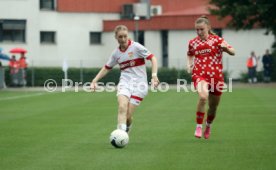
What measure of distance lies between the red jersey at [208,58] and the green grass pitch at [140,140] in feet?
3.72

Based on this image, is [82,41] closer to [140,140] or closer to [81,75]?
[81,75]

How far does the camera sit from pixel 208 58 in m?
15.7

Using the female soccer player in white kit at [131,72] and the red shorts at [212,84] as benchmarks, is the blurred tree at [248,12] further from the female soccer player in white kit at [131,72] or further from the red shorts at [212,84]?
the female soccer player in white kit at [131,72]

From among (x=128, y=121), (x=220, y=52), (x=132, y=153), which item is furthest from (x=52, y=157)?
(x=220, y=52)

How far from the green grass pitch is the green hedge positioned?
24.4m

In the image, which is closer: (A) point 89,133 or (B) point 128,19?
(A) point 89,133

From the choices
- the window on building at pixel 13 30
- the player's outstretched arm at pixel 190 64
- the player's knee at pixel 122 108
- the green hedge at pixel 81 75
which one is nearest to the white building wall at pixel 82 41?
the window on building at pixel 13 30

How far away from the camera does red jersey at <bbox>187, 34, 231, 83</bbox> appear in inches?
616

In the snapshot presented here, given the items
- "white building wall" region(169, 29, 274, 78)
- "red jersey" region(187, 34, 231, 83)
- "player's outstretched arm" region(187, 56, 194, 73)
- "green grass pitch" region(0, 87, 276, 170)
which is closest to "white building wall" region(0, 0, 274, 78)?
"white building wall" region(169, 29, 274, 78)

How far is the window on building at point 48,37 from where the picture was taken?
59.1 m

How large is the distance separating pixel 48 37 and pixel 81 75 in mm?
7751

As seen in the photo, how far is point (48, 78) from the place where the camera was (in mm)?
51719

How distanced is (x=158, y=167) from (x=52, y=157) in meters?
1.99

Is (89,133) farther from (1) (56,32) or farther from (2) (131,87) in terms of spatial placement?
(1) (56,32)
